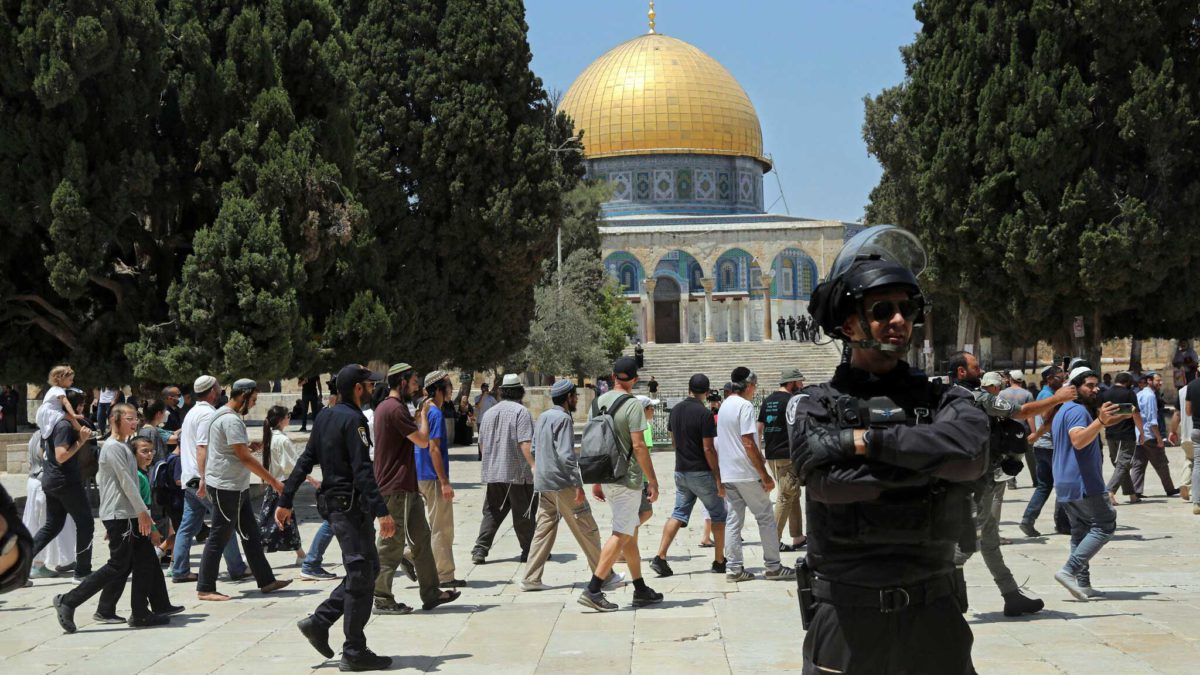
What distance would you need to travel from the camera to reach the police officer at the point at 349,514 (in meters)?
6.60

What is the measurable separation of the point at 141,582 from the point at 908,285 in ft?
19.4

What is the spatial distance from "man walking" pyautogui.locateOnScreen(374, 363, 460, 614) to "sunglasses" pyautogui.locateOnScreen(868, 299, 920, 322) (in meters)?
4.84

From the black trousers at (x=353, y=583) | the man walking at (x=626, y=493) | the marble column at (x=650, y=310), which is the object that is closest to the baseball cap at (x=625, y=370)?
the man walking at (x=626, y=493)

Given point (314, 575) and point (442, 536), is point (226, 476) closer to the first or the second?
point (314, 575)

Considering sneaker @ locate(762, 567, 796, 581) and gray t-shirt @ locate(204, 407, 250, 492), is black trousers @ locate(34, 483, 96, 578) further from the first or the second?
sneaker @ locate(762, 567, 796, 581)

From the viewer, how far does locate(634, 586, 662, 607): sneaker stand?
8.34m

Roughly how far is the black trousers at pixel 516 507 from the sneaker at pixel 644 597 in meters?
1.80

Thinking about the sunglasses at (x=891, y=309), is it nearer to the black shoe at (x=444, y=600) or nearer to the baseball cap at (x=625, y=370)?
the baseball cap at (x=625, y=370)

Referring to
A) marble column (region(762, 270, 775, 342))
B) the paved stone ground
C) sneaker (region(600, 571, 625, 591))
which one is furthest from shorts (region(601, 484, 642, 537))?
marble column (region(762, 270, 775, 342))

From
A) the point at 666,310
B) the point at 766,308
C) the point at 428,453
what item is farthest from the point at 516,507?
the point at 666,310

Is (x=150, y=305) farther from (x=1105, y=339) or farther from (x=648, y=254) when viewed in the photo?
(x=648, y=254)

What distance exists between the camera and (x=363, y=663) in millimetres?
6613

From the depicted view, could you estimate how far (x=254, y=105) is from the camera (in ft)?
53.1

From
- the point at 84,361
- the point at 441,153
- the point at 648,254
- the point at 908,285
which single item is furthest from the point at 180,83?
the point at 648,254
